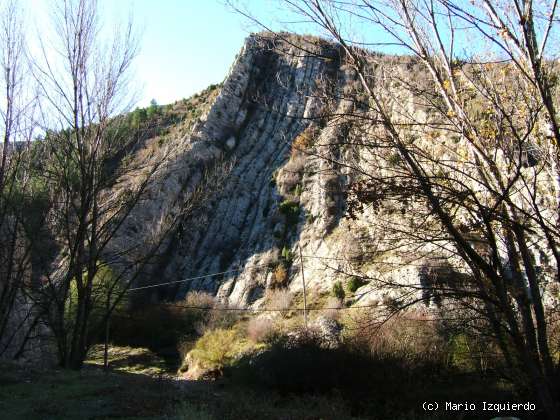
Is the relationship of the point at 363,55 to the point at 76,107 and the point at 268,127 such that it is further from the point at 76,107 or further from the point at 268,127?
the point at 268,127

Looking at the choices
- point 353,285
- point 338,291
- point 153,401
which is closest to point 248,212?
point 338,291

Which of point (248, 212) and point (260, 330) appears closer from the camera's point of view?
point (260, 330)

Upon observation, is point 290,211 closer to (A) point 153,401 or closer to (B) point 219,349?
(B) point 219,349

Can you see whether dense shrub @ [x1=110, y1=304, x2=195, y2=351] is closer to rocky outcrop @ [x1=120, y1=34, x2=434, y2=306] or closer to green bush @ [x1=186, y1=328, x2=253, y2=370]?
rocky outcrop @ [x1=120, y1=34, x2=434, y2=306]

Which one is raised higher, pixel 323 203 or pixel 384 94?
pixel 323 203

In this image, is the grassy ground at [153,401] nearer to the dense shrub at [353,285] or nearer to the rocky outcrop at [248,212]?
the dense shrub at [353,285]

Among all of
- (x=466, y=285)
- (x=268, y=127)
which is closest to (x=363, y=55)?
(x=466, y=285)

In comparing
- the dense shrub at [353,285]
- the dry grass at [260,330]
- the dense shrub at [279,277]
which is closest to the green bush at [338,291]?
the dense shrub at [353,285]

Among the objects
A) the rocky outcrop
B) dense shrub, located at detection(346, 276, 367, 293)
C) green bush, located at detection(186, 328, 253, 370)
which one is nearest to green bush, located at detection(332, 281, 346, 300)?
dense shrub, located at detection(346, 276, 367, 293)

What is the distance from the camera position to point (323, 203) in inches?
1316

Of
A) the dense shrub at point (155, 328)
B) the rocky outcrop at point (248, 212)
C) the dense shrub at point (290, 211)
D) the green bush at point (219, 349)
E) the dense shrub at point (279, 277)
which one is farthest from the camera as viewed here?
the dense shrub at point (290, 211)

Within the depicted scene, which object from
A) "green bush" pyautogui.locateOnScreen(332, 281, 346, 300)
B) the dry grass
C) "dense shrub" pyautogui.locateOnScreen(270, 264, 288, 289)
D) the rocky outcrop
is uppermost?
the rocky outcrop

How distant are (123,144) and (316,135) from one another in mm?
9043

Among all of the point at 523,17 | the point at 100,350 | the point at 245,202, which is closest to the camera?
the point at 523,17
